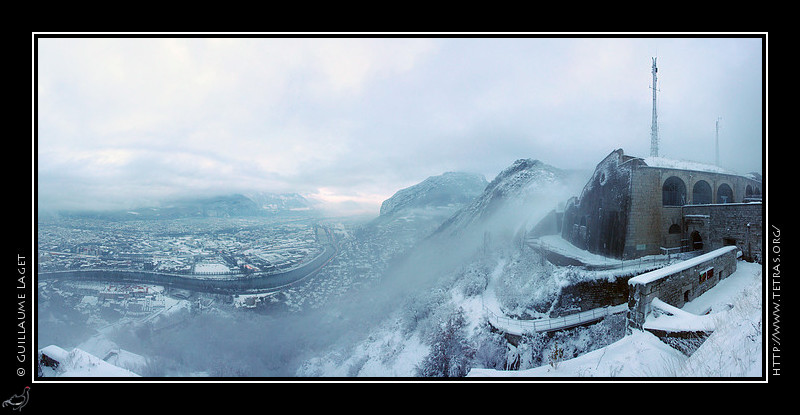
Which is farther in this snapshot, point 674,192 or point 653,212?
point 674,192

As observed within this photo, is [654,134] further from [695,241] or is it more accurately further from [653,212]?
[695,241]

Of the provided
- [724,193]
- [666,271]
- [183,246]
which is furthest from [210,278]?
[724,193]

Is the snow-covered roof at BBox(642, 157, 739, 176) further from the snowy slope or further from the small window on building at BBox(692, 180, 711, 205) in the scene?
the snowy slope

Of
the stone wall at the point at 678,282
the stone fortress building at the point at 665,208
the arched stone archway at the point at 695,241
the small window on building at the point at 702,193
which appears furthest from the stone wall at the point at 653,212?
the stone wall at the point at 678,282

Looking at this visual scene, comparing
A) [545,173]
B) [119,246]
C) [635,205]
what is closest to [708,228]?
[635,205]

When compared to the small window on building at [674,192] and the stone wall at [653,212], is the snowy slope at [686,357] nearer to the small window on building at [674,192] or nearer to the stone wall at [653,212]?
the stone wall at [653,212]
